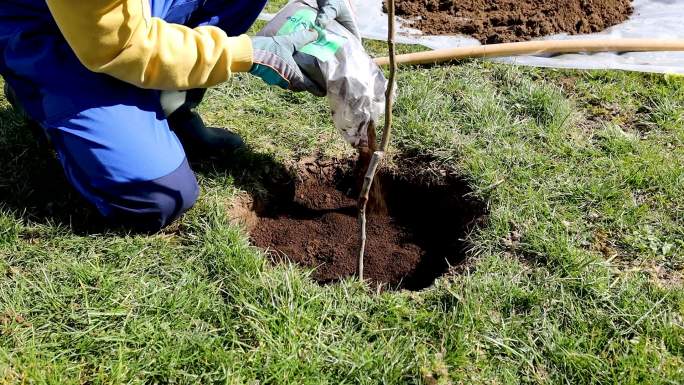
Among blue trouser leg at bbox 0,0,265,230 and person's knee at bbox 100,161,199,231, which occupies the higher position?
blue trouser leg at bbox 0,0,265,230

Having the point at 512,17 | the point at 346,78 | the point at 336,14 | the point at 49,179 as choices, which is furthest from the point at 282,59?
the point at 512,17

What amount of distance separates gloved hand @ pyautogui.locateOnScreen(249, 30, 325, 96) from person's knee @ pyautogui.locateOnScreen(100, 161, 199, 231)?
0.47m

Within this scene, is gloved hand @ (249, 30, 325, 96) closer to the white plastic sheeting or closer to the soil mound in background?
the white plastic sheeting

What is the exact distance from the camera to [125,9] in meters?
1.97

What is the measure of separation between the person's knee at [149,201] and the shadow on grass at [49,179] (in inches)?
2.6

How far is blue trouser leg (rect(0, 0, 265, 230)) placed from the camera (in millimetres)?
2240

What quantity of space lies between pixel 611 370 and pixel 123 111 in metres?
1.76

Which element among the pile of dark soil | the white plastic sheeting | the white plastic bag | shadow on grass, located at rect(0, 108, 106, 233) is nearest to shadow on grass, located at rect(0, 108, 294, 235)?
shadow on grass, located at rect(0, 108, 106, 233)

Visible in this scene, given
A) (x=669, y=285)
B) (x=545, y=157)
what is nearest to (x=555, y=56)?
(x=545, y=157)

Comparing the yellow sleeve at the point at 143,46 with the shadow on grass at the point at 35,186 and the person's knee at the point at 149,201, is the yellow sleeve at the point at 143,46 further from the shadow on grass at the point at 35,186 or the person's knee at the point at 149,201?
the shadow on grass at the point at 35,186

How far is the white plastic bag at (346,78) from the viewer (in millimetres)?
2199

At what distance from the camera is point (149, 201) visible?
2.26m

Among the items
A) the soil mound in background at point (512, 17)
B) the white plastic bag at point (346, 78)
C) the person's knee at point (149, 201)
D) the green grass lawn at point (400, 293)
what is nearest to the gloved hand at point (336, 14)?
the white plastic bag at point (346, 78)

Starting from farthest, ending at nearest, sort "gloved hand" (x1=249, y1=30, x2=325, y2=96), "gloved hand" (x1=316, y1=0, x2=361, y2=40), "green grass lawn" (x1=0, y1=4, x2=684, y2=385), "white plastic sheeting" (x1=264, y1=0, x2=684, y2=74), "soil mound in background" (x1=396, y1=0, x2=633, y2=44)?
"soil mound in background" (x1=396, y1=0, x2=633, y2=44)
"white plastic sheeting" (x1=264, y1=0, x2=684, y2=74)
"gloved hand" (x1=316, y1=0, x2=361, y2=40)
"gloved hand" (x1=249, y1=30, x2=325, y2=96)
"green grass lawn" (x1=0, y1=4, x2=684, y2=385)
